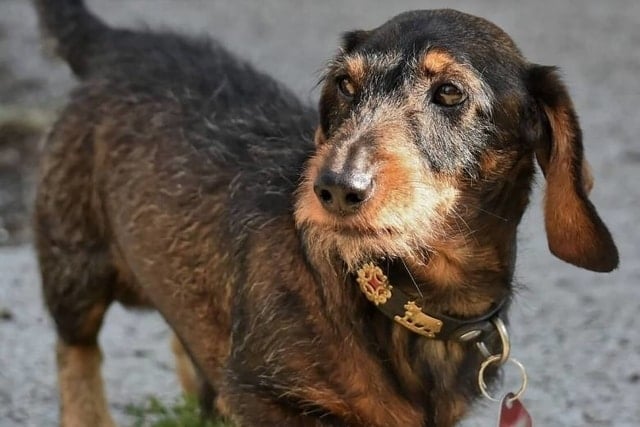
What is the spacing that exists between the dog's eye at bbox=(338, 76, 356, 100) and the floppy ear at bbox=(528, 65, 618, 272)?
0.63 meters

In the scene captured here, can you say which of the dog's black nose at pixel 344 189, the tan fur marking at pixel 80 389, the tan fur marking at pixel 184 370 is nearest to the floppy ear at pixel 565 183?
the dog's black nose at pixel 344 189

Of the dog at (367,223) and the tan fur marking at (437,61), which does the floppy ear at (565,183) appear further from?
the tan fur marking at (437,61)

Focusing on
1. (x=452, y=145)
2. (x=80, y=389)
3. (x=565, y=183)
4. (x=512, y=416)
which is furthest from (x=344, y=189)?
(x=80, y=389)

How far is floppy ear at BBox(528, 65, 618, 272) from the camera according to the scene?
163 inches

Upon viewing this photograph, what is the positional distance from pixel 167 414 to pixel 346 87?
2402mm

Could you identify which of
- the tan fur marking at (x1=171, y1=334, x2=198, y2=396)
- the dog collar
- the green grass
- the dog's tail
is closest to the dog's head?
the dog collar

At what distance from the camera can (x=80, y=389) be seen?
19.2ft

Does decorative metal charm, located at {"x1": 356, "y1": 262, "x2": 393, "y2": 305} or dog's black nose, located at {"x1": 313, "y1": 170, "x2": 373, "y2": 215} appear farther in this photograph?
decorative metal charm, located at {"x1": 356, "y1": 262, "x2": 393, "y2": 305}

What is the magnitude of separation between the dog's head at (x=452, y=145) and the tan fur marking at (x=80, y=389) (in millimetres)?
2085

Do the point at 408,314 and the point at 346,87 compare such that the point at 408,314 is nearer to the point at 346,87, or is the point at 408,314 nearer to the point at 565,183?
the point at 565,183

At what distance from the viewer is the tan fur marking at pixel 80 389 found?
583 cm

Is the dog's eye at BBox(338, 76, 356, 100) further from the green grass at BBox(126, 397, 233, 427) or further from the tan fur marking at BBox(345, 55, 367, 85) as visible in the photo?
the green grass at BBox(126, 397, 233, 427)

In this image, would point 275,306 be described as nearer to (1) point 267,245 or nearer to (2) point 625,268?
(1) point 267,245

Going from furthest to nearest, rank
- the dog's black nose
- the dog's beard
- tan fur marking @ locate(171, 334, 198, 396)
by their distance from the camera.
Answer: tan fur marking @ locate(171, 334, 198, 396) → the dog's beard → the dog's black nose
